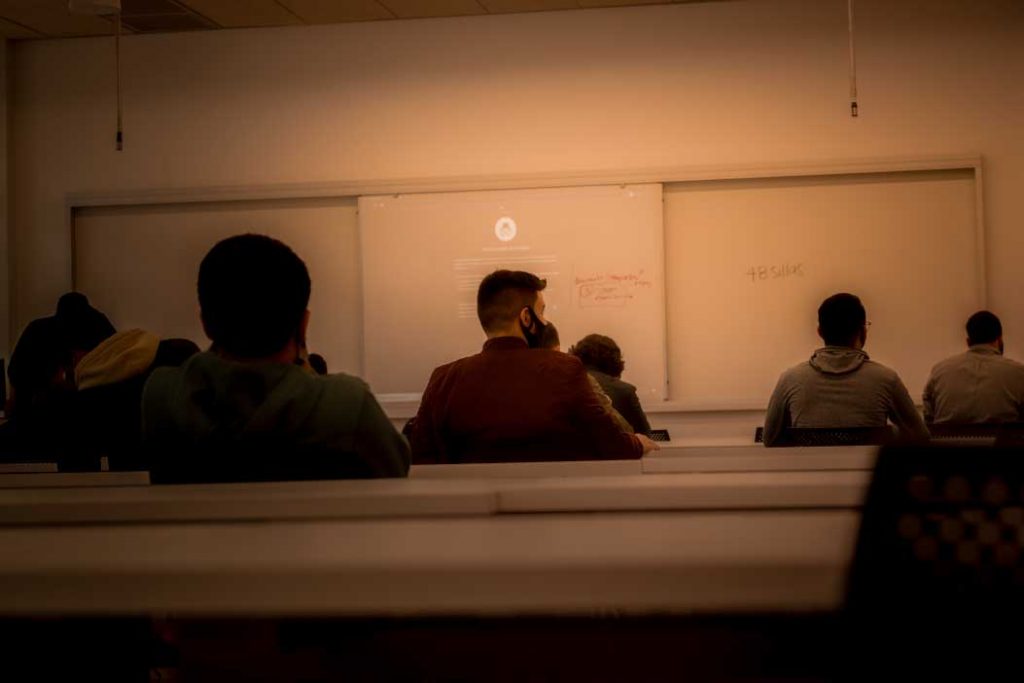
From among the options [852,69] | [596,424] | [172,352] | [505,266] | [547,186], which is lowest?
[596,424]

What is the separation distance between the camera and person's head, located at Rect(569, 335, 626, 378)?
4473mm

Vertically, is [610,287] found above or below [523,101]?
below

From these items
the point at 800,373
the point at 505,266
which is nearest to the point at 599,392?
the point at 800,373

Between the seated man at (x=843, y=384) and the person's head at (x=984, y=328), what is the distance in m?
1.14

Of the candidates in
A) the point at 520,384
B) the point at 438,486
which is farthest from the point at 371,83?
the point at 438,486

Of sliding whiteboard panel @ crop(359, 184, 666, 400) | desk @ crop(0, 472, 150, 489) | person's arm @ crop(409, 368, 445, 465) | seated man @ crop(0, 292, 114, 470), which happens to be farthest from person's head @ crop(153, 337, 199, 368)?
sliding whiteboard panel @ crop(359, 184, 666, 400)

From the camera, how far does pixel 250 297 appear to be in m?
1.73

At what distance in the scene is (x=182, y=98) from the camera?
20.7 ft

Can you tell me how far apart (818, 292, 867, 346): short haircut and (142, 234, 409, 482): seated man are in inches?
94.3

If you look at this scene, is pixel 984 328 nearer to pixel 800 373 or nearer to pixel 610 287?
pixel 800 373

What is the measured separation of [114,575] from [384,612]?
17 cm

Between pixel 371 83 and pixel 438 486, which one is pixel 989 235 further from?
pixel 438 486

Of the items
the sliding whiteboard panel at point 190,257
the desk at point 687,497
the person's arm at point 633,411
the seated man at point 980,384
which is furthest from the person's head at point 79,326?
the seated man at point 980,384

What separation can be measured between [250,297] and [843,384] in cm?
253
